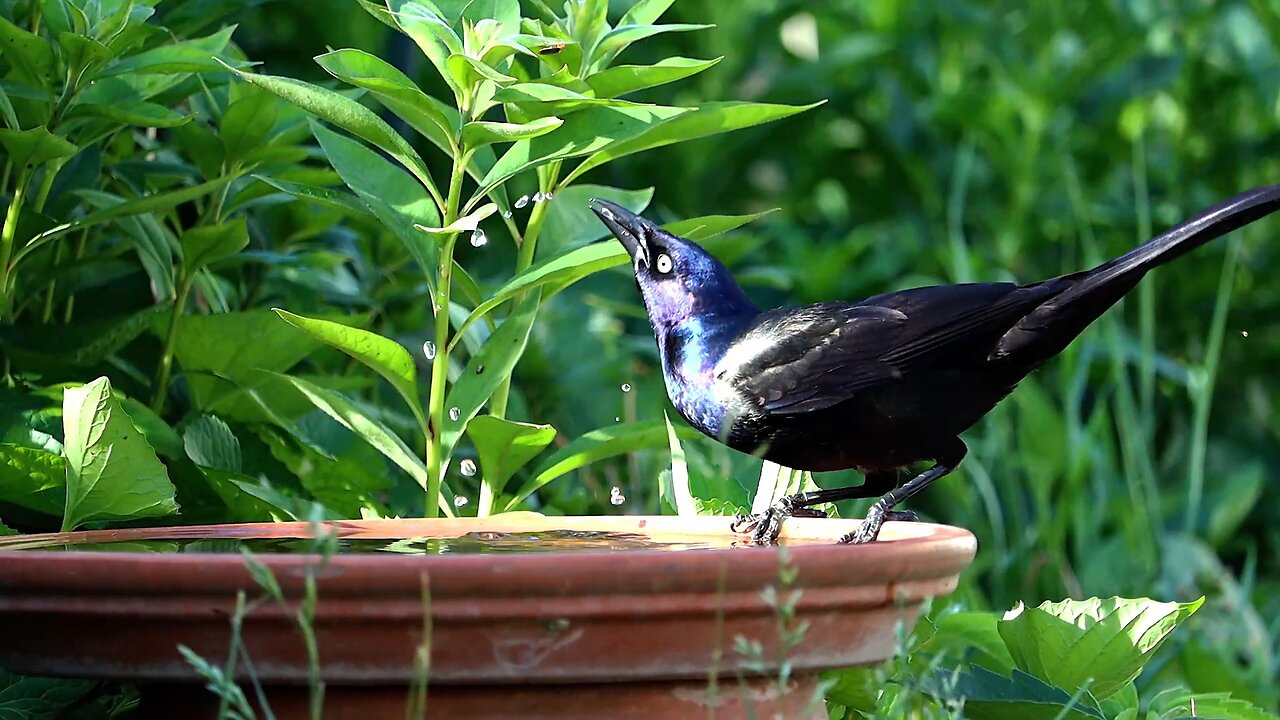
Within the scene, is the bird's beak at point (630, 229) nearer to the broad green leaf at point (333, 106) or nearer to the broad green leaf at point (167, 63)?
the broad green leaf at point (333, 106)

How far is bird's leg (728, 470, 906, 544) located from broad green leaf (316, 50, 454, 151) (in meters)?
0.57

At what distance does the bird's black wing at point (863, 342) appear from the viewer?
1.80m

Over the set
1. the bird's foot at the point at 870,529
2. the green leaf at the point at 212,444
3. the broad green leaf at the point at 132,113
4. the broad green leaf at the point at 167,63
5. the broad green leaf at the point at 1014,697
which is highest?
the broad green leaf at the point at 167,63

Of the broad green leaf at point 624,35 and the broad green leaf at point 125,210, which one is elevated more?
the broad green leaf at point 624,35

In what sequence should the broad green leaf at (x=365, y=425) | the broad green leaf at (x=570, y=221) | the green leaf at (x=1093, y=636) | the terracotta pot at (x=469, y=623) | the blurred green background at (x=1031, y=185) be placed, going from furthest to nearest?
the blurred green background at (x=1031, y=185)
the broad green leaf at (x=570, y=221)
the broad green leaf at (x=365, y=425)
the green leaf at (x=1093, y=636)
the terracotta pot at (x=469, y=623)

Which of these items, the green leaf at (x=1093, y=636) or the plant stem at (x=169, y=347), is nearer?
the green leaf at (x=1093, y=636)

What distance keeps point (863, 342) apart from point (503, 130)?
497 millimetres

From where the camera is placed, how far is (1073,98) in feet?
15.0

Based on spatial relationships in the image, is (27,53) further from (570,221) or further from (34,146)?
(570,221)

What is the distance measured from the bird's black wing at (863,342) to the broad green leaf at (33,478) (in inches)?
31.7

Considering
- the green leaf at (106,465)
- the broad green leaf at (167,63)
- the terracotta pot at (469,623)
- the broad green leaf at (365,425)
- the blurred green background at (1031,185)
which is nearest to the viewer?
the terracotta pot at (469,623)

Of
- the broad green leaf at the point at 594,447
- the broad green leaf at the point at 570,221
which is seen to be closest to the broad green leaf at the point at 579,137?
the broad green leaf at the point at 570,221

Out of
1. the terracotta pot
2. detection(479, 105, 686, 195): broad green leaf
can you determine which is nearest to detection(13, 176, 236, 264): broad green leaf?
detection(479, 105, 686, 195): broad green leaf

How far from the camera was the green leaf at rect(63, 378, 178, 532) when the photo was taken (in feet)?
5.39
